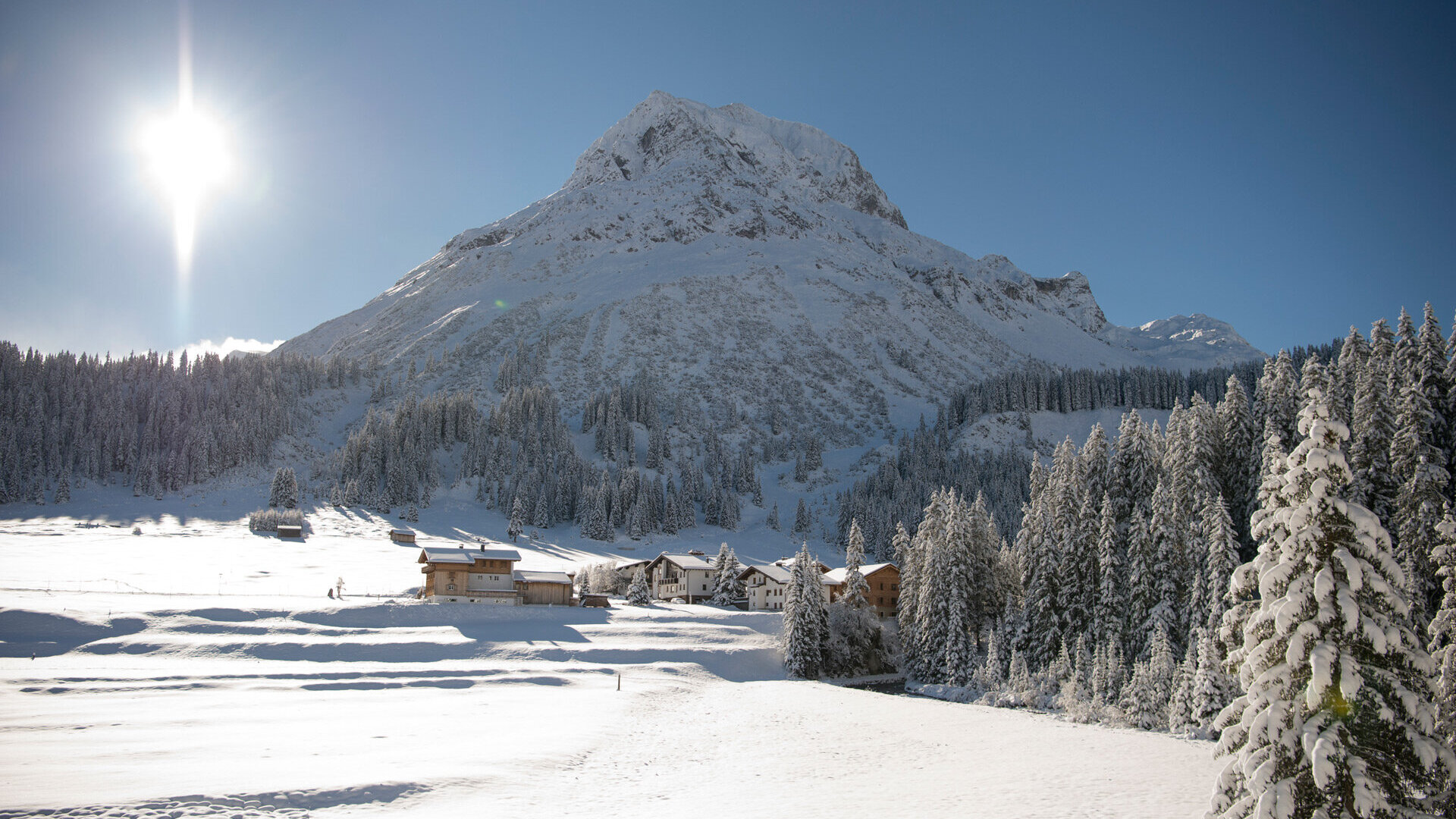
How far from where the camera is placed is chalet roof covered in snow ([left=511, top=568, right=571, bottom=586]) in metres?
66.4

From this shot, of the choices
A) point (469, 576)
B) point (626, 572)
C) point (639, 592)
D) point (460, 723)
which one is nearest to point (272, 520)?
point (469, 576)

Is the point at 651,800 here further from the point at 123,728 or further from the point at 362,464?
the point at 362,464

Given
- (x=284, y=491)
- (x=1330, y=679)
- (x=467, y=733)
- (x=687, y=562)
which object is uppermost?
(x=284, y=491)

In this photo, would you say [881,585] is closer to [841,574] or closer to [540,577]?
[841,574]

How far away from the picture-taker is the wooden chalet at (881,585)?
238 feet

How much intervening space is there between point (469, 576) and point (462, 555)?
2.07 m

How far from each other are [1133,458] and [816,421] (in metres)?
135

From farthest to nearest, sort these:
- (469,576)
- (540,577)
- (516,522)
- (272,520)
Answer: (516,522) → (272,520) → (540,577) → (469,576)

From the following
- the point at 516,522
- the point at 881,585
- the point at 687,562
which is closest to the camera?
the point at 881,585

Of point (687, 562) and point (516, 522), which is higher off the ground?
point (516, 522)

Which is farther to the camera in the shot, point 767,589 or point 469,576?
point 767,589

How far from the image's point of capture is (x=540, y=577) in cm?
6731

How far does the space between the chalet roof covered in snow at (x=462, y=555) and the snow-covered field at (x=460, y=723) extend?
4.61 metres

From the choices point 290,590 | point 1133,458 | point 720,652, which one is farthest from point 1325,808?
point 290,590
